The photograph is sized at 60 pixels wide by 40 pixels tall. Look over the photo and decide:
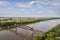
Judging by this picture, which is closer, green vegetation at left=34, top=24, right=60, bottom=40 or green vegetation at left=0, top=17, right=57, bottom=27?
green vegetation at left=34, top=24, right=60, bottom=40

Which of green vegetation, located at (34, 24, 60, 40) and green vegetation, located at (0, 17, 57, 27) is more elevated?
green vegetation, located at (0, 17, 57, 27)

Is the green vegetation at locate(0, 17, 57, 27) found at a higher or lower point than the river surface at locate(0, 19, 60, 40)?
higher

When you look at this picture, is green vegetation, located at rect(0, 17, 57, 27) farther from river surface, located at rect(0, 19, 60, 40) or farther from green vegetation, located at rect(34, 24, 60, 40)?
green vegetation, located at rect(34, 24, 60, 40)

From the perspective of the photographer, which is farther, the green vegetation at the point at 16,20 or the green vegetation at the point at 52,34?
the green vegetation at the point at 16,20

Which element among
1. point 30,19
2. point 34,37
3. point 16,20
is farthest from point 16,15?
point 34,37

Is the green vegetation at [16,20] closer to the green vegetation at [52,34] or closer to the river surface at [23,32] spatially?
the river surface at [23,32]

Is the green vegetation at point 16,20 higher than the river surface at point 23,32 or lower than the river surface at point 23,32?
higher

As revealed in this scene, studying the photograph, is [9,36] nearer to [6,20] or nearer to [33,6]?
[6,20]

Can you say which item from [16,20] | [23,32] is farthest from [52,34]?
[16,20]

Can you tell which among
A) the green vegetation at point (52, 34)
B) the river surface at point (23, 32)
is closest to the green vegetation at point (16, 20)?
the river surface at point (23, 32)

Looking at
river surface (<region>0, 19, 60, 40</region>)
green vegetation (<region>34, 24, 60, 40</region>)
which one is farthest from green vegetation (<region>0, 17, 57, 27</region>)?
green vegetation (<region>34, 24, 60, 40</region>)

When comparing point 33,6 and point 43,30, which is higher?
point 33,6
